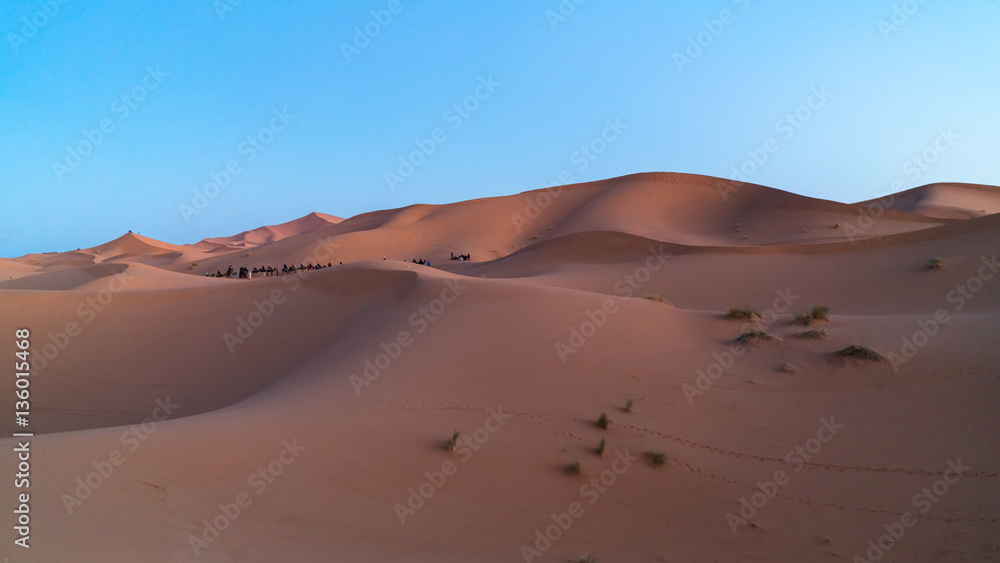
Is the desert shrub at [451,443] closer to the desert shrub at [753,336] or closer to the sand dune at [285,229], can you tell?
the desert shrub at [753,336]

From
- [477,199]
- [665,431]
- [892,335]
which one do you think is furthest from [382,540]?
[477,199]

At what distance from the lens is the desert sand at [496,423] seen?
4.44 metres

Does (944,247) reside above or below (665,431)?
above

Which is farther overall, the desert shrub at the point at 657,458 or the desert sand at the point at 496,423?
the desert shrub at the point at 657,458

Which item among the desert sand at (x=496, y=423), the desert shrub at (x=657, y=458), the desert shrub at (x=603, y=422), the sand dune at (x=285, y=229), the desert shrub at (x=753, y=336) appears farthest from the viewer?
the sand dune at (x=285, y=229)

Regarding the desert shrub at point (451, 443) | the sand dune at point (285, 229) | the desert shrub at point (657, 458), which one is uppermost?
the sand dune at point (285, 229)

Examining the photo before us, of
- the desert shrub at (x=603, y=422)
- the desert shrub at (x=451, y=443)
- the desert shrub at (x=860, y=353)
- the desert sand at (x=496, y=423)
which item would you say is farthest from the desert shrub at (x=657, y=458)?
the desert shrub at (x=860, y=353)

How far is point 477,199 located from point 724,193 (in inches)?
827

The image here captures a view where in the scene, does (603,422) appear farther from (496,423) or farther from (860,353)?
(860,353)

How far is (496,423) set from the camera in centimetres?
646

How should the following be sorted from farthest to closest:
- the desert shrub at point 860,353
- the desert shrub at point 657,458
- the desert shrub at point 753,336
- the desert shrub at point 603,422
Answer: the desert shrub at point 753,336 < the desert shrub at point 860,353 < the desert shrub at point 603,422 < the desert shrub at point 657,458

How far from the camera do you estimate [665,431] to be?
6.34m

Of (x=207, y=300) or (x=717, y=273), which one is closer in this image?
(x=207, y=300)

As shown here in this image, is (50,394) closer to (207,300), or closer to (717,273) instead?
(207,300)
